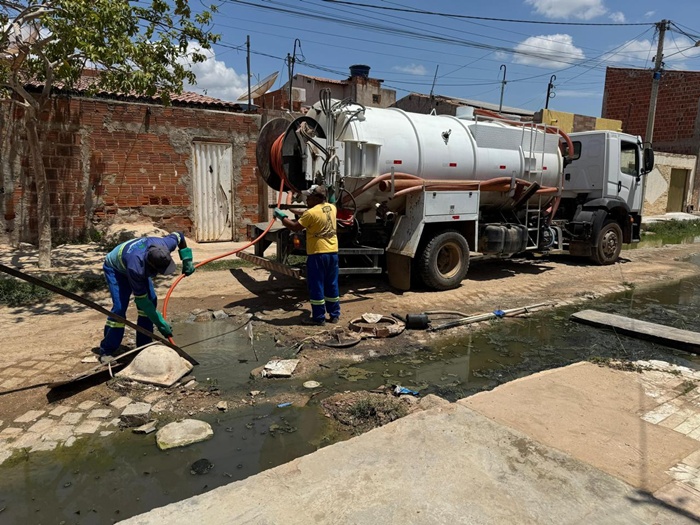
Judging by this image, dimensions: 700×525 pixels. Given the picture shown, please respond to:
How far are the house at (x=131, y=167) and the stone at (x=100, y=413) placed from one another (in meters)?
7.30

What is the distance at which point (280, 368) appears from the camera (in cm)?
463

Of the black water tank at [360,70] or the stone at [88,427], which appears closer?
the stone at [88,427]

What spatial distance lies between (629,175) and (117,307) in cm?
1042

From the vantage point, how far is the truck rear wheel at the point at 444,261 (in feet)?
24.6

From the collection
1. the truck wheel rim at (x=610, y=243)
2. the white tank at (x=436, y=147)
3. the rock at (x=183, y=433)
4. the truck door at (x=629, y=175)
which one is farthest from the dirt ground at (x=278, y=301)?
the white tank at (x=436, y=147)

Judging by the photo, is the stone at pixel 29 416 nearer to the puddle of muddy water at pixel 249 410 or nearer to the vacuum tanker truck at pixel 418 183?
the puddle of muddy water at pixel 249 410

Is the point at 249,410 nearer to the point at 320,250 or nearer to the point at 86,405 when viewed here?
the point at 86,405

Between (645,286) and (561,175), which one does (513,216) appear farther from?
(645,286)

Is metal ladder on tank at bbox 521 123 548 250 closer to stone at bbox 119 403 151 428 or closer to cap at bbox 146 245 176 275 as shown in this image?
cap at bbox 146 245 176 275

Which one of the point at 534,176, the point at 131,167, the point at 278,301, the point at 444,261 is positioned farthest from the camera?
the point at 131,167

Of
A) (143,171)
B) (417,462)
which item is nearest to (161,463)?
(417,462)

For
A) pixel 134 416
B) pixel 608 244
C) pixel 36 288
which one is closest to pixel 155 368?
pixel 134 416

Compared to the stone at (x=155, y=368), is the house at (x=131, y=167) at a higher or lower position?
higher

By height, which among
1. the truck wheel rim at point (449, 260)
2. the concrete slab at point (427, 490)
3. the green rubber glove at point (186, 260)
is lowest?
the concrete slab at point (427, 490)
